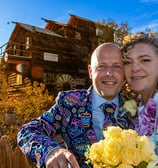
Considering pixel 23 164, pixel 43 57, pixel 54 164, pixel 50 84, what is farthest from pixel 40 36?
pixel 54 164

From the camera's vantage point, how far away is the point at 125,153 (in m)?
1.14

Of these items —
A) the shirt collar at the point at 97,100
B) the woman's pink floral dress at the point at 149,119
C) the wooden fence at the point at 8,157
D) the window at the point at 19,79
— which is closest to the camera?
the woman's pink floral dress at the point at 149,119

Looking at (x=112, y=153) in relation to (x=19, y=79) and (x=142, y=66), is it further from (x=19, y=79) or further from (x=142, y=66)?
(x=19, y=79)

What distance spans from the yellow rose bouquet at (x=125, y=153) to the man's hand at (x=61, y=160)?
110 millimetres

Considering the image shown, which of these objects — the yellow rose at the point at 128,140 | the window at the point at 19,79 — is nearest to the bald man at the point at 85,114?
the yellow rose at the point at 128,140

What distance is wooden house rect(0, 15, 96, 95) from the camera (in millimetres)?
18203

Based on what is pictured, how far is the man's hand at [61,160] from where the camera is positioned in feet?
4.09

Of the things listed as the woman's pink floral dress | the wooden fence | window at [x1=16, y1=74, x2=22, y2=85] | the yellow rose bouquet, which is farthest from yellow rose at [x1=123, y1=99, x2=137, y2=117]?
window at [x1=16, y1=74, x2=22, y2=85]

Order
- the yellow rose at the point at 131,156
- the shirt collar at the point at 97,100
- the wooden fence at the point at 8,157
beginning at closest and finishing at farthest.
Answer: the yellow rose at the point at 131,156, the shirt collar at the point at 97,100, the wooden fence at the point at 8,157

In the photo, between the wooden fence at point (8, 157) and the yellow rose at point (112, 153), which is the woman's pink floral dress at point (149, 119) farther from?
the wooden fence at point (8, 157)

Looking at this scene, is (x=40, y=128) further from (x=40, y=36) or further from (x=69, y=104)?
(x=40, y=36)

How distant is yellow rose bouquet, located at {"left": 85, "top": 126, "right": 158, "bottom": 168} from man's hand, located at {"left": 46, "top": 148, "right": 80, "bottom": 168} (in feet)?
0.36

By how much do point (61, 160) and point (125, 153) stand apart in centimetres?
36

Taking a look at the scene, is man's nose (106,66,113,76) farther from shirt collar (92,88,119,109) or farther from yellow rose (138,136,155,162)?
yellow rose (138,136,155,162)
